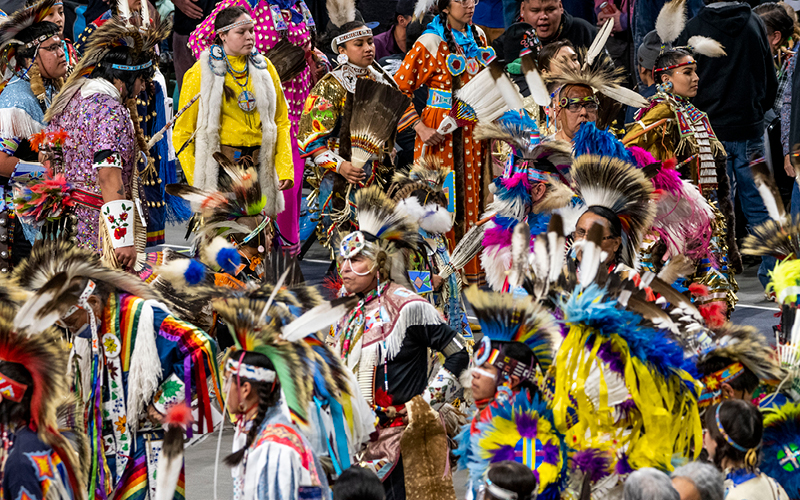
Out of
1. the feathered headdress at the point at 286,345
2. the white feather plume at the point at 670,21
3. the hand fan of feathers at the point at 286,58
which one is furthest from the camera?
the white feather plume at the point at 670,21

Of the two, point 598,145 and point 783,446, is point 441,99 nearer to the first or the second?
point 598,145

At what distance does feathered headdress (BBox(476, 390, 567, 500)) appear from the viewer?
10.7 ft

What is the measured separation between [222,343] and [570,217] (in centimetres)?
199

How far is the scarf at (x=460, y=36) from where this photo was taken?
7.16 m

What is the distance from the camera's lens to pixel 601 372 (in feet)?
11.5

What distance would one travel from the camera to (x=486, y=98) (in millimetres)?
6871

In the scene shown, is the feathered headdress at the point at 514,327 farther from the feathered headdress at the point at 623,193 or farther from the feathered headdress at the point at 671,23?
the feathered headdress at the point at 671,23

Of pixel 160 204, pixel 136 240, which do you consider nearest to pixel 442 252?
pixel 136 240

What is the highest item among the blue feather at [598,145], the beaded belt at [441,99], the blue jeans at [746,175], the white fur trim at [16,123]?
the white fur trim at [16,123]

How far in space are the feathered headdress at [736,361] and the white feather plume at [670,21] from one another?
189 inches

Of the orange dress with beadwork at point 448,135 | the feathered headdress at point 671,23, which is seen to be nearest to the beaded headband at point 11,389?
the orange dress with beadwork at point 448,135

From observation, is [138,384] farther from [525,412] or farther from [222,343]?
[222,343]

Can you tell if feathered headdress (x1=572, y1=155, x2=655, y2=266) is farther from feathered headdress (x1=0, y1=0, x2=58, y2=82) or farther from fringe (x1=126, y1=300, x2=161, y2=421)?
feathered headdress (x1=0, y1=0, x2=58, y2=82)

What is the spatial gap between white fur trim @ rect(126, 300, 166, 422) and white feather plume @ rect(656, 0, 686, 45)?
5.42 m
